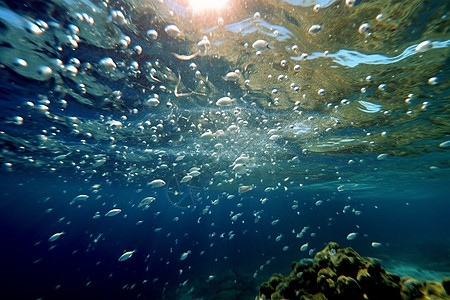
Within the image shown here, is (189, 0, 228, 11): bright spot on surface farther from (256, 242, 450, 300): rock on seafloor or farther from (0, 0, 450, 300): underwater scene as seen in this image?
(256, 242, 450, 300): rock on seafloor

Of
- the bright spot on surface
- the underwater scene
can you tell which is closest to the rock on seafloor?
the underwater scene

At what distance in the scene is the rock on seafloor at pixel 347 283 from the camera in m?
4.14

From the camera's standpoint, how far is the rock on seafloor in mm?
4137

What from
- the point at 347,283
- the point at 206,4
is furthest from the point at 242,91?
the point at 347,283

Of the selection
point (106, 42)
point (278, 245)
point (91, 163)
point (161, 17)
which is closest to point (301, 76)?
point (161, 17)

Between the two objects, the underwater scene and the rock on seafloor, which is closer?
the rock on seafloor

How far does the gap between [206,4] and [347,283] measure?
8.41m

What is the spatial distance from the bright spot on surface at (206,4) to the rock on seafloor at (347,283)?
7968 millimetres

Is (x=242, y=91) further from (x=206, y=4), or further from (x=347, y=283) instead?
(x=347, y=283)

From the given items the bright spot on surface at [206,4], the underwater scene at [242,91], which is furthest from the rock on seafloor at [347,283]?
the bright spot on surface at [206,4]

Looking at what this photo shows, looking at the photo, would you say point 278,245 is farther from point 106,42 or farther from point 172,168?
Answer: point 106,42

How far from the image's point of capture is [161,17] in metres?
6.47

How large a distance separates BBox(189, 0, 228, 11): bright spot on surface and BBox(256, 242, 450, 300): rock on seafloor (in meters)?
7.97

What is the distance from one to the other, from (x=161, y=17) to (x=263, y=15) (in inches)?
134
